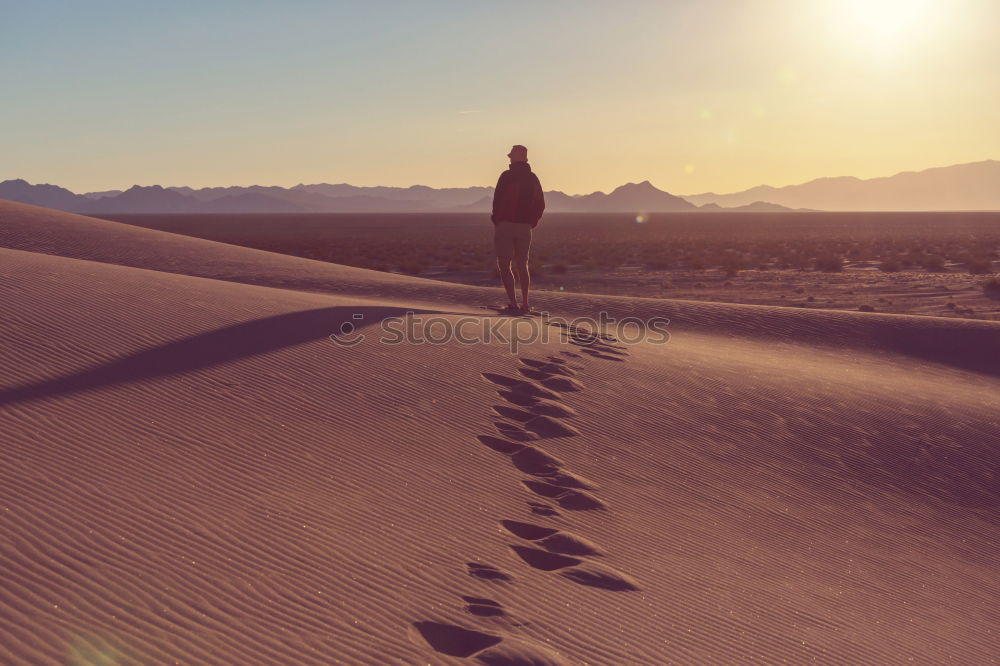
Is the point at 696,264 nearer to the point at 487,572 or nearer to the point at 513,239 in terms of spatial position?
the point at 513,239

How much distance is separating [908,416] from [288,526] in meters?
6.45

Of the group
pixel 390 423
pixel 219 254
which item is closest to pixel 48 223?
pixel 219 254

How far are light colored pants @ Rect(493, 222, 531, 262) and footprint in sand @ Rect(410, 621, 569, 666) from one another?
7.51 metres

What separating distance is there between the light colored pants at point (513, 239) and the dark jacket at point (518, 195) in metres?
0.07

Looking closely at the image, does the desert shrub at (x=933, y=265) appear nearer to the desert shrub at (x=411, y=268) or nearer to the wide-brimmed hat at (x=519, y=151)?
the desert shrub at (x=411, y=268)

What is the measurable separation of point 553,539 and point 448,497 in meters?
0.70

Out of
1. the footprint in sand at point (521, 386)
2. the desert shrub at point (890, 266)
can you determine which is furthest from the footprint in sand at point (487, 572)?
the desert shrub at point (890, 266)

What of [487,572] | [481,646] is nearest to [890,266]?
[487,572]

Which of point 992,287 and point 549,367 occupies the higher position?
point 992,287

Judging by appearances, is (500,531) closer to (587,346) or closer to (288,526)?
(288,526)

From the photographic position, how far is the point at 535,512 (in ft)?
16.3

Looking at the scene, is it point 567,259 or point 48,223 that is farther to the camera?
point 567,259

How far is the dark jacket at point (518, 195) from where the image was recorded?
10562mm

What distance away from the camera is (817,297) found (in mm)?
22062
